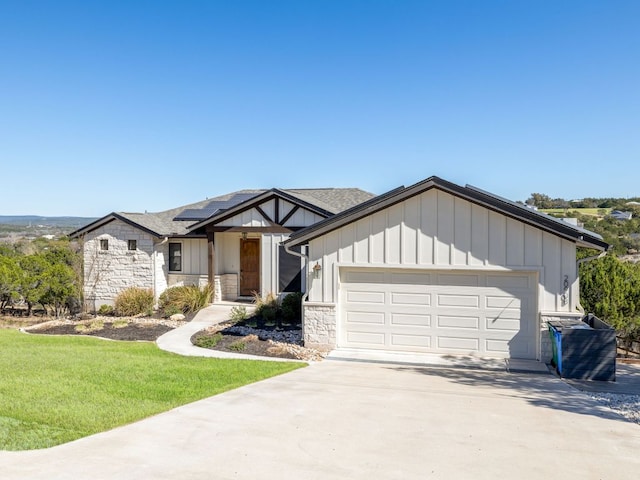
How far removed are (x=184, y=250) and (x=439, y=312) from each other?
12.5m

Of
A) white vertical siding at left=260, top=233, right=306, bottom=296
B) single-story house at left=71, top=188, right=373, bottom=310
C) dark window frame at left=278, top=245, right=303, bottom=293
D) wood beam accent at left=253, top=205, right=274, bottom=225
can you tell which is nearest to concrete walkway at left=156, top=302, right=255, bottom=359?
white vertical siding at left=260, top=233, right=306, bottom=296

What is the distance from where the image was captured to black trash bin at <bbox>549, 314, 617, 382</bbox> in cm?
1001

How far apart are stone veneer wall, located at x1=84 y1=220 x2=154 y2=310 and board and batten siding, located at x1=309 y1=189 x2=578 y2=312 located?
10166 millimetres

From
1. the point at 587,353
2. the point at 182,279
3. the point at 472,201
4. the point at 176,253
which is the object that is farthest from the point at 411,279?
the point at 176,253

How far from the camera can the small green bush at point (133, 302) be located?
19.0m

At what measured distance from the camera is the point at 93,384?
28.9 feet

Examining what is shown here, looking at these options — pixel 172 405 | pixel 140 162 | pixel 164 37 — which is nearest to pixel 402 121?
pixel 164 37

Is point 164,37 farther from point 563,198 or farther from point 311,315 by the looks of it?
point 563,198

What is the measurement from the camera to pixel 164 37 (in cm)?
2084

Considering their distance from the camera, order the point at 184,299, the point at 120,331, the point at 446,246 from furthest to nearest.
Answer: the point at 184,299, the point at 120,331, the point at 446,246

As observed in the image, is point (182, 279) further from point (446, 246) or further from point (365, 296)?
point (446, 246)

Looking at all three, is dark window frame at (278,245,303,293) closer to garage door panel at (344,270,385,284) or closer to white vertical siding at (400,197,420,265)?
garage door panel at (344,270,385,284)

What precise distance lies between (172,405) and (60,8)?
17.2 m

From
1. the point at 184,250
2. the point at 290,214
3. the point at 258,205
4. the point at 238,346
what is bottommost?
the point at 238,346
